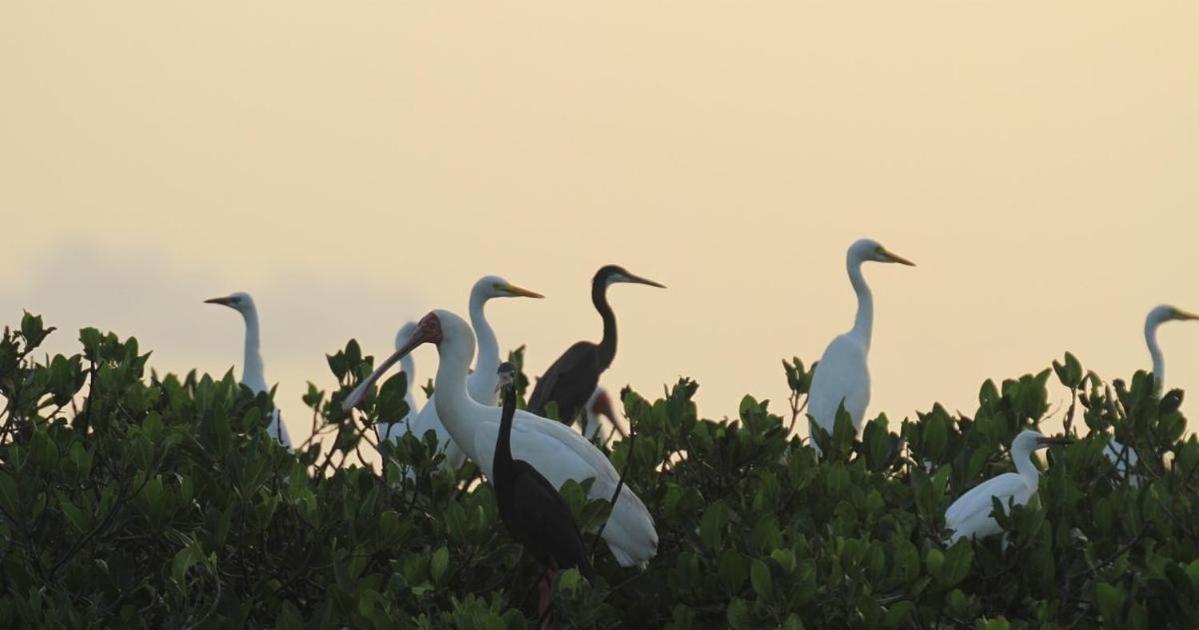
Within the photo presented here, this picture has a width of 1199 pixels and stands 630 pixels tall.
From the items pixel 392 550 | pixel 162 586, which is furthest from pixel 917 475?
pixel 162 586

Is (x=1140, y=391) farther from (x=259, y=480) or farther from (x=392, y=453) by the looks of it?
(x=259, y=480)

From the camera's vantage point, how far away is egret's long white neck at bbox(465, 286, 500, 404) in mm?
13641

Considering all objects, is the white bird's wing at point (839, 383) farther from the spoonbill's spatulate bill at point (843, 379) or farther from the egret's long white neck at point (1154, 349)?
the egret's long white neck at point (1154, 349)

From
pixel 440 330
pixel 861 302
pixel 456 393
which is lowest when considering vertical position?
pixel 456 393

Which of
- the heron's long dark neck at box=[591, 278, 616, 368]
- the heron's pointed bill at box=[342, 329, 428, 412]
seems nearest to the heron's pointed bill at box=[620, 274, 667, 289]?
the heron's long dark neck at box=[591, 278, 616, 368]

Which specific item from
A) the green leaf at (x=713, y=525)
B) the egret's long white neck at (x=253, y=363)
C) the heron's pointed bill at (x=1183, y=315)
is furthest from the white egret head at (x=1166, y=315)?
the green leaf at (x=713, y=525)

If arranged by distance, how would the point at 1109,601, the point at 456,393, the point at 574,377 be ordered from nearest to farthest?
1. the point at 1109,601
2. the point at 456,393
3. the point at 574,377

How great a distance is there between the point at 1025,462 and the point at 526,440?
247 centimetres

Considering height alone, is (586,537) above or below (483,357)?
below

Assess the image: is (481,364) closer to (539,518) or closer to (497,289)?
(497,289)

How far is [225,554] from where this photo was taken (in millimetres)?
8203

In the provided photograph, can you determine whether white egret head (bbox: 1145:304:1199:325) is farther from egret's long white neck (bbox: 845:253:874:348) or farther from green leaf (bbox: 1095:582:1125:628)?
green leaf (bbox: 1095:582:1125:628)

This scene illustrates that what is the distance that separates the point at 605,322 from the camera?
16.0 m

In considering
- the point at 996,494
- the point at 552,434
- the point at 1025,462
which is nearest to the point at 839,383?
the point at 1025,462
